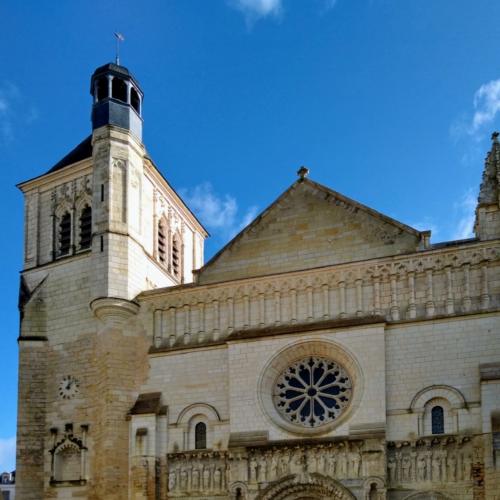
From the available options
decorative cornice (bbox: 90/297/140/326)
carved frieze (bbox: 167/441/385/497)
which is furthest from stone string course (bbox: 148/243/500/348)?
carved frieze (bbox: 167/441/385/497)

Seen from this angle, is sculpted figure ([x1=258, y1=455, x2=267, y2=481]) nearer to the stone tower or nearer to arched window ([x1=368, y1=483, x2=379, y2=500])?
arched window ([x1=368, y1=483, x2=379, y2=500])

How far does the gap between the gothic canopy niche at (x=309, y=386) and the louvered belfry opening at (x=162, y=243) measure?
6.05 metres

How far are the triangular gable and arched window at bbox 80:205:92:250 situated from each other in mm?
3510

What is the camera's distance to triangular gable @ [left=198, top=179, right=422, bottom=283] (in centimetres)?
1858

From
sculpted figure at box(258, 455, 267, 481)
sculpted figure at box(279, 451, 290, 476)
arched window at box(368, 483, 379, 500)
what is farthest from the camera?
sculpted figure at box(258, 455, 267, 481)

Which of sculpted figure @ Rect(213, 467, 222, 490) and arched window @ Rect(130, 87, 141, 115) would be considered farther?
arched window @ Rect(130, 87, 141, 115)

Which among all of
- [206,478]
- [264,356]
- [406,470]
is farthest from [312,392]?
[206,478]

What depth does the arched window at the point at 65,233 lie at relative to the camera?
2211 cm

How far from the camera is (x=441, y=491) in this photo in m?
16.3

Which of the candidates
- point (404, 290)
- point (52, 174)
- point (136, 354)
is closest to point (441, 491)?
point (404, 290)

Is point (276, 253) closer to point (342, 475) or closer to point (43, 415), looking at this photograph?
point (342, 475)

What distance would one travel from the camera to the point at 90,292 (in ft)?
67.2

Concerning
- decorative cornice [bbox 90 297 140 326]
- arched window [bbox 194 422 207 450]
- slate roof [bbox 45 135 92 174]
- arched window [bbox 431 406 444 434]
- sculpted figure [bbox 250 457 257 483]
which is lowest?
sculpted figure [bbox 250 457 257 483]

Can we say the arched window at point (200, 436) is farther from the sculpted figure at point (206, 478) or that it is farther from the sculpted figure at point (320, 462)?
the sculpted figure at point (320, 462)
